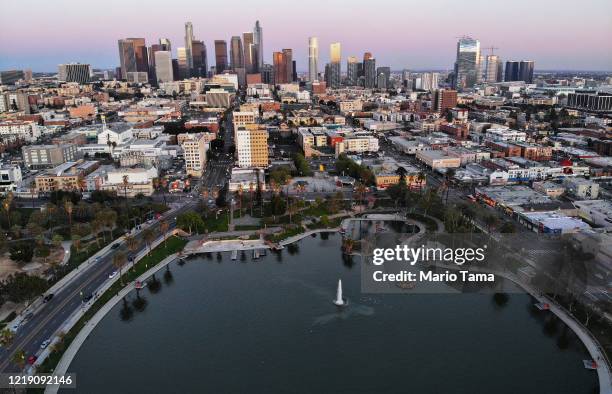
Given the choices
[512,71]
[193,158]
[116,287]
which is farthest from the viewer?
[512,71]

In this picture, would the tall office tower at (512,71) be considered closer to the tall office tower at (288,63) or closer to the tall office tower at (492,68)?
the tall office tower at (492,68)

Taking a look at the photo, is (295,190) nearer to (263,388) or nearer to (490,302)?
(490,302)

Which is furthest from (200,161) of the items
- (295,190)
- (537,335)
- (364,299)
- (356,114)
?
(356,114)

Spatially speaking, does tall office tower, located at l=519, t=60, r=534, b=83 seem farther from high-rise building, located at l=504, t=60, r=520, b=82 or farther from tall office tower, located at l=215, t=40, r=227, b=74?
tall office tower, located at l=215, t=40, r=227, b=74

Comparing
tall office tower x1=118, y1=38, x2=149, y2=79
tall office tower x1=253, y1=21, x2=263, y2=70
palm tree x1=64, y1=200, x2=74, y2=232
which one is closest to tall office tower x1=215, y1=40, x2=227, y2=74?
tall office tower x1=253, y1=21, x2=263, y2=70

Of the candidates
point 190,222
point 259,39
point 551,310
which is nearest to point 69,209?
point 190,222

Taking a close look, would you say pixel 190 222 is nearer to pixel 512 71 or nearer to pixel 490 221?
pixel 490 221
